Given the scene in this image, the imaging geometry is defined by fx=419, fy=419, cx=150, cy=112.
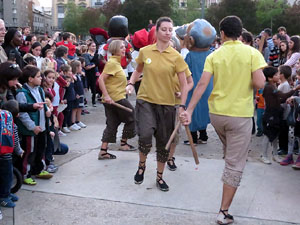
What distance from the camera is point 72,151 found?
6496mm

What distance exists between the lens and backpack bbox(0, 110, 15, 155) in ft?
13.4

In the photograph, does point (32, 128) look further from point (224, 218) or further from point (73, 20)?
point (73, 20)

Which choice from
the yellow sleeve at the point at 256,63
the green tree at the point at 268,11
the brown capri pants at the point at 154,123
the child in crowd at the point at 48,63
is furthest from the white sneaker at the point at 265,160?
the green tree at the point at 268,11

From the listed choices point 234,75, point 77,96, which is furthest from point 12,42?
point 234,75

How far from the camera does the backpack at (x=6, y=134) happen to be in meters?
4.09

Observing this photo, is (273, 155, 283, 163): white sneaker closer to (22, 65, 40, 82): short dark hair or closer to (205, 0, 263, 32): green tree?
(22, 65, 40, 82): short dark hair

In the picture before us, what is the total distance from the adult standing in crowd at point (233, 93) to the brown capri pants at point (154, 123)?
2.66ft

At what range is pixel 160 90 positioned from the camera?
4586 mm

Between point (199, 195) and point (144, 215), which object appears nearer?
point (144, 215)

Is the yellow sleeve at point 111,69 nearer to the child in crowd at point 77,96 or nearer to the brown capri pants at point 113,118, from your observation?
the brown capri pants at point 113,118

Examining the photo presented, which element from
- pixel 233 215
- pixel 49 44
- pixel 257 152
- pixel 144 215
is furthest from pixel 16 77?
pixel 49 44

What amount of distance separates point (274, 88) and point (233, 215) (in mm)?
2295

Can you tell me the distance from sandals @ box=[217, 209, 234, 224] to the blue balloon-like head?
10.3 feet

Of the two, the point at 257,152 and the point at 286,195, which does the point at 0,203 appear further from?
the point at 257,152
